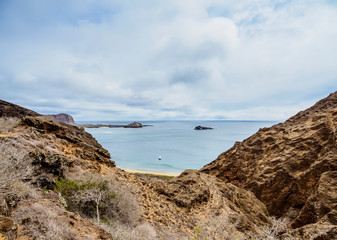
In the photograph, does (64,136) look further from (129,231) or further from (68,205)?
(129,231)

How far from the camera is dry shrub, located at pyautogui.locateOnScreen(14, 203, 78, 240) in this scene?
4.19 meters

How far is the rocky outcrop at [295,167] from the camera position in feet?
36.9

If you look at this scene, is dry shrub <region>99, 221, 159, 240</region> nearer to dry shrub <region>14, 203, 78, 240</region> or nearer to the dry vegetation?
the dry vegetation

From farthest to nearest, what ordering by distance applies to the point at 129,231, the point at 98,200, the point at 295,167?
the point at 295,167
the point at 98,200
the point at 129,231

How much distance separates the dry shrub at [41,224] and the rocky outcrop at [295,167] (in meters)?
13.5

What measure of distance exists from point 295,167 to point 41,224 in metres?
17.6

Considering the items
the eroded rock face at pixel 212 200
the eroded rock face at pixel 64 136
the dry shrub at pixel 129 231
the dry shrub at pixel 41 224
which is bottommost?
the eroded rock face at pixel 212 200

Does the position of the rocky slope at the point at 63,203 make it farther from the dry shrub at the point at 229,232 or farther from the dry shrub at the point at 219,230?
the dry shrub at the point at 229,232

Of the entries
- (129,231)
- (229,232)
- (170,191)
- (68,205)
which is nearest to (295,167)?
(229,232)

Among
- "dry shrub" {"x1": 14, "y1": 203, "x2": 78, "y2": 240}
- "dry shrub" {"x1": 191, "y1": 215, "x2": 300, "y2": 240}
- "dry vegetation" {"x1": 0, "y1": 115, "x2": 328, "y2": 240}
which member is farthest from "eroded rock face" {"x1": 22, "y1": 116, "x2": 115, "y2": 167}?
"dry shrub" {"x1": 191, "y1": 215, "x2": 300, "y2": 240}

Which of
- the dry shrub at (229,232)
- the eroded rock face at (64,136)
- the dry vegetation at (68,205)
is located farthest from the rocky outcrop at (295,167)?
the eroded rock face at (64,136)

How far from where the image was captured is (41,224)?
14.7ft

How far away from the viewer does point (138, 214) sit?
330 inches

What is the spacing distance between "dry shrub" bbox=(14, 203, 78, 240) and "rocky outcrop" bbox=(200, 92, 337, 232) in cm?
1354
